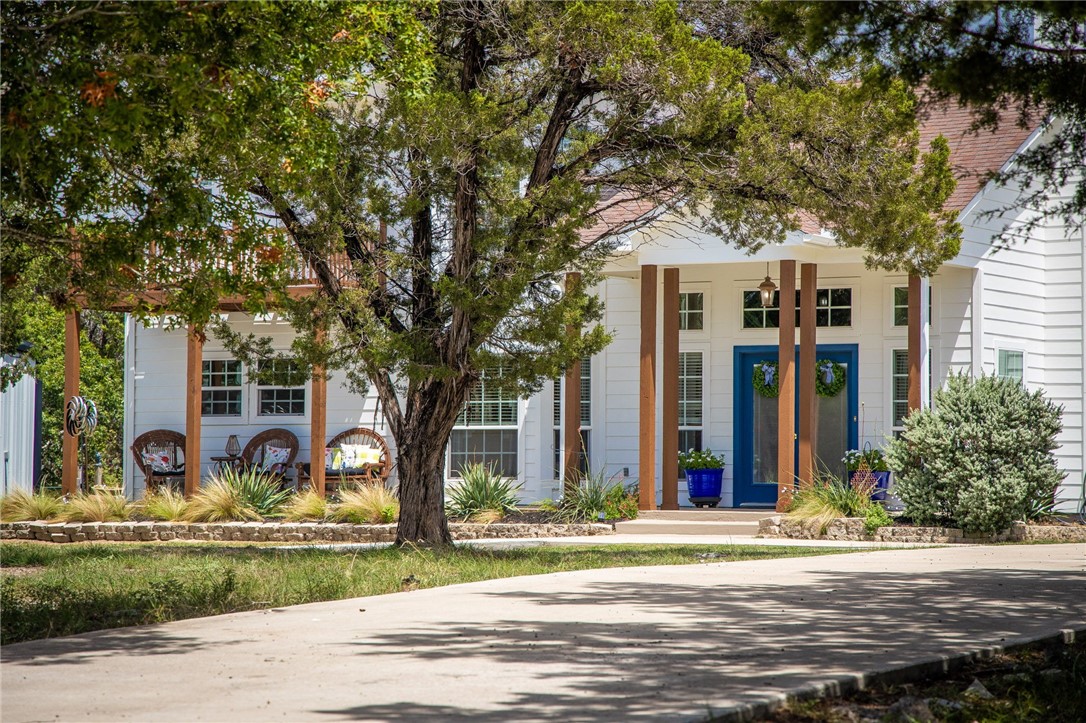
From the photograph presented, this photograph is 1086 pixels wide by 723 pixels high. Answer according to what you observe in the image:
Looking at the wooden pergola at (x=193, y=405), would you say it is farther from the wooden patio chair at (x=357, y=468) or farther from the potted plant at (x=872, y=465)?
the potted plant at (x=872, y=465)

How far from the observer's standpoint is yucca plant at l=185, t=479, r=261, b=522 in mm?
17594

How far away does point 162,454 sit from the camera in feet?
71.1

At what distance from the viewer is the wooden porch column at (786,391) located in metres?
17.1

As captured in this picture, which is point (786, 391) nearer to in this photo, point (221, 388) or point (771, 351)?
point (771, 351)

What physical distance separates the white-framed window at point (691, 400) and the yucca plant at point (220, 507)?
22.6 ft

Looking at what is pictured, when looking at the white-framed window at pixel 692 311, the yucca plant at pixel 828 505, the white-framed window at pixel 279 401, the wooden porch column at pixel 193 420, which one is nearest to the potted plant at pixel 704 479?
the white-framed window at pixel 692 311

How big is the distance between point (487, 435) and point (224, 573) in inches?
427

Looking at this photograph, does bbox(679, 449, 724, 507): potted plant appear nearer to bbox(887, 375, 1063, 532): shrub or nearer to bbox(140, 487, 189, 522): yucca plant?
bbox(887, 375, 1063, 532): shrub

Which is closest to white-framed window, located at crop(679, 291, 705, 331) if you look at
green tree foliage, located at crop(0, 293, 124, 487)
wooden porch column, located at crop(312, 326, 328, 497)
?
wooden porch column, located at crop(312, 326, 328, 497)

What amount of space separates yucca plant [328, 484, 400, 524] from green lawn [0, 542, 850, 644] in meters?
1.91

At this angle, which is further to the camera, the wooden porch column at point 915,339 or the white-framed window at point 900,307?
→ the white-framed window at point 900,307

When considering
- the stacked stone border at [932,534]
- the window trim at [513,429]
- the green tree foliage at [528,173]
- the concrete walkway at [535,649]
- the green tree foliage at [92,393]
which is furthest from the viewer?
the green tree foliage at [92,393]

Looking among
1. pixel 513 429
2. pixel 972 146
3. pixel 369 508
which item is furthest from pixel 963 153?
pixel 369 508

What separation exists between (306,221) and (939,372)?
10309mm
